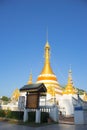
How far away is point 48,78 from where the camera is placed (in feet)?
140

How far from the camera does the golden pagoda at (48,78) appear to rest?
1550 inches

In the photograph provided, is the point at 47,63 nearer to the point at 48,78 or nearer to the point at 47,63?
the point at 47,63

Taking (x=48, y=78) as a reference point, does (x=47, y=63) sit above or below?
above

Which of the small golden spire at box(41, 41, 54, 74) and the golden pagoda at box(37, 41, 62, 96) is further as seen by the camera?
the small golden spire at box(41, 41, 54, 74)

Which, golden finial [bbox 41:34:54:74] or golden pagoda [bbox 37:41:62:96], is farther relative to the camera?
golden finial [bbox 41:34:54:74]

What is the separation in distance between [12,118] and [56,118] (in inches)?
165

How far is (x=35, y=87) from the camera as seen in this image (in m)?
17.6

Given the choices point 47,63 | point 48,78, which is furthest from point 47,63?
point 48,78

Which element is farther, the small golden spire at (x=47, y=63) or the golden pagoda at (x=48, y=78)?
the small golden spire at (x=47, y=63)

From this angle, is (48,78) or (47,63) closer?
(48,78)

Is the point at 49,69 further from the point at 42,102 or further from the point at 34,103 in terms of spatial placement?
the point at 34,103

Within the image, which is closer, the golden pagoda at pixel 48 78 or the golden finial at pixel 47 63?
the golden pagoda at pixel 48 78

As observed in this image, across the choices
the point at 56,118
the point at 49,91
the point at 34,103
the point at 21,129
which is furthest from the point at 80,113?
the point at 49,91

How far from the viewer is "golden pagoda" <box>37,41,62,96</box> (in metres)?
39.4
